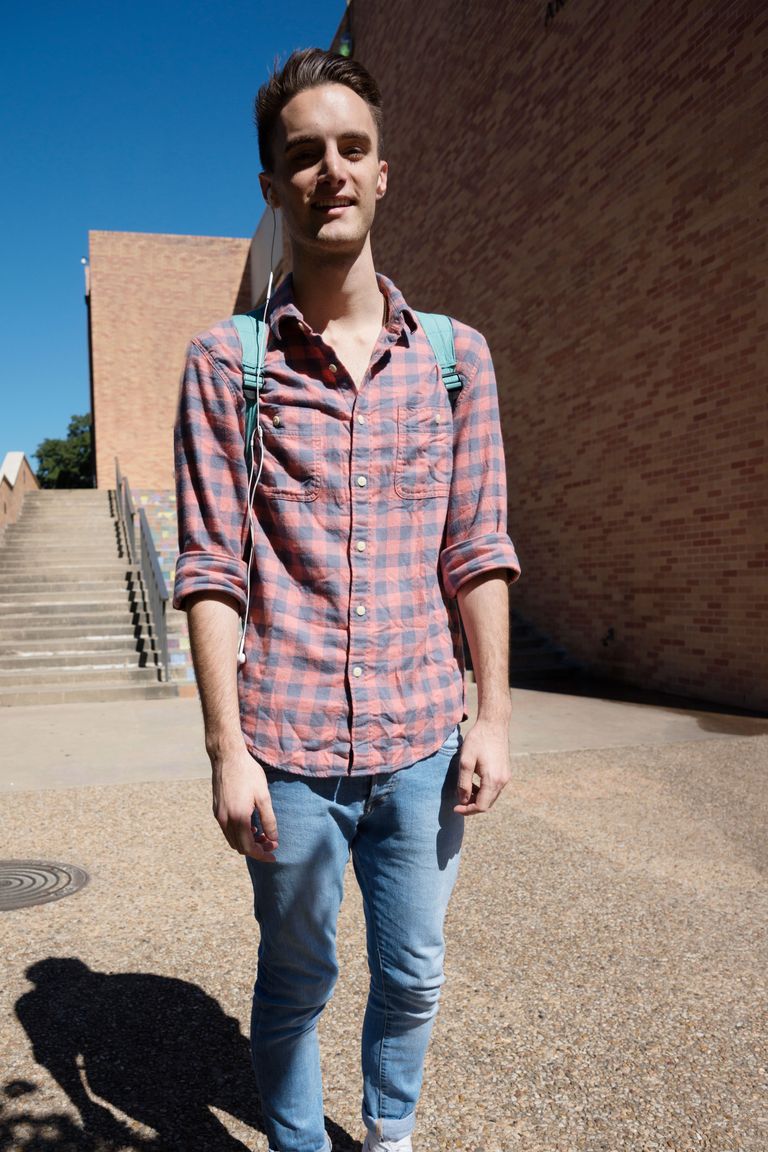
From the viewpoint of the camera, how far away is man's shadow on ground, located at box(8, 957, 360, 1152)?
2.23 m

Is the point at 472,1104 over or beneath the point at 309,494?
beneath

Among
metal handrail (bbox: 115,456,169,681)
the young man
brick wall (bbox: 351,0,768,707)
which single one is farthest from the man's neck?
metal handrail (bbox: 115,456,169,681)

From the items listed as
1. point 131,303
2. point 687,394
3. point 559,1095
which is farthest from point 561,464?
point 131,303

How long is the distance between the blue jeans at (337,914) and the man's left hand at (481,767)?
0.19ft

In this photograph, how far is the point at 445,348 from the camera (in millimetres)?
1860

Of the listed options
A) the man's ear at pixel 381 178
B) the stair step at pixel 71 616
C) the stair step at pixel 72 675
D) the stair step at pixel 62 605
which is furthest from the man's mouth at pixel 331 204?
the stair step at pixel 62 605

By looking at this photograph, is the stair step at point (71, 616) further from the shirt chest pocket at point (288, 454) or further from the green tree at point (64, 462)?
the green tree at point (64, 462)

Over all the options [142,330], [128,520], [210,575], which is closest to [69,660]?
[128,520]

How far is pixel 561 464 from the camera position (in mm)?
10977

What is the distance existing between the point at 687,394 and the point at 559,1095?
7.55 meters

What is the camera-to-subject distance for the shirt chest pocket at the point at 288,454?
1.67 metres

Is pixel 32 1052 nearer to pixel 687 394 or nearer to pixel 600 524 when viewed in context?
pixel 687 394

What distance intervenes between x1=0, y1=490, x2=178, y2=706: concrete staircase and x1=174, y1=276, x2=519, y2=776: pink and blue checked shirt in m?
8.42

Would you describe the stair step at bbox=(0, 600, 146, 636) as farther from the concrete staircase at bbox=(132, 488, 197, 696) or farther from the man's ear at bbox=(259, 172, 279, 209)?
the man's ear at bbox=(259, 172, 279, 209)
